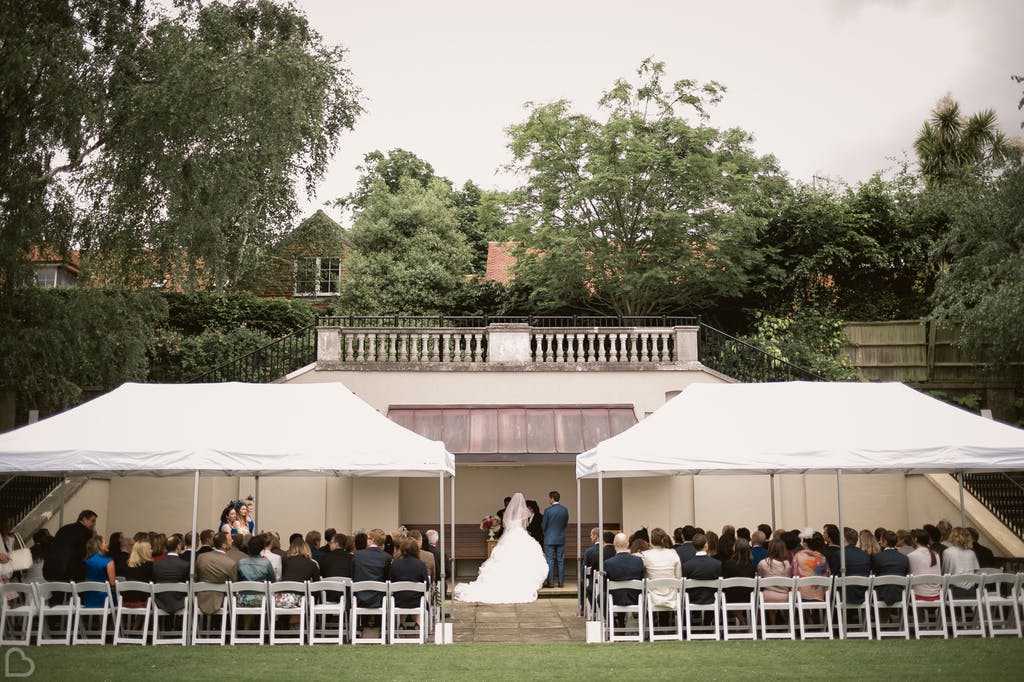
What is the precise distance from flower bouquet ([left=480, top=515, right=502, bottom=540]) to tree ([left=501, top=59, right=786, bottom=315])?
7870 millimetres

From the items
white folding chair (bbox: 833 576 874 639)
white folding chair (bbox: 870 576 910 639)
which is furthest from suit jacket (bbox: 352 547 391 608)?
white folding chair (bbox: 870 576 910 639)

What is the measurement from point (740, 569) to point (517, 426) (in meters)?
7.98

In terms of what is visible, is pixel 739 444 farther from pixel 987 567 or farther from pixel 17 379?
pixel 17 379

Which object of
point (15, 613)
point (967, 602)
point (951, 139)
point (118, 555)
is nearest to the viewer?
point (15, 613)

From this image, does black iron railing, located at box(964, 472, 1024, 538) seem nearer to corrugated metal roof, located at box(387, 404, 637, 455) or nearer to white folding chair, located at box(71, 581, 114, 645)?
corrugated metal roof, located at box(387, 404, 637, 455)

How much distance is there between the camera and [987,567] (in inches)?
406

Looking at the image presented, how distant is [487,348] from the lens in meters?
18.6

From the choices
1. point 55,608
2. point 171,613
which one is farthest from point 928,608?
point 55,608

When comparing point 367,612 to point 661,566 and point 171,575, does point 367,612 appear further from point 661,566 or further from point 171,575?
point 661,566

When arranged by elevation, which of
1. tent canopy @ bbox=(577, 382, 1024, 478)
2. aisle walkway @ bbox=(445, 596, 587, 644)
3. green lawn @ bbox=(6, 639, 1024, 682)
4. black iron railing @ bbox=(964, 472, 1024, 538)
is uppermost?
tent canopy @ bbox=(577, 382, 1024, 478)

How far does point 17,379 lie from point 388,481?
6.55 metres

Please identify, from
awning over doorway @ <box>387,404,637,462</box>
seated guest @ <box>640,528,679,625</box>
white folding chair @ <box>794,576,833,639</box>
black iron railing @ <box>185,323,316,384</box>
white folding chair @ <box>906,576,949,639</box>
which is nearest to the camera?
white folding chair @ <box>794,576,833,639</box>

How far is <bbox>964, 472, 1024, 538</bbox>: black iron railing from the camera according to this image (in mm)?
14461

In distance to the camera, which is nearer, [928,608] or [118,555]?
[118,555]
